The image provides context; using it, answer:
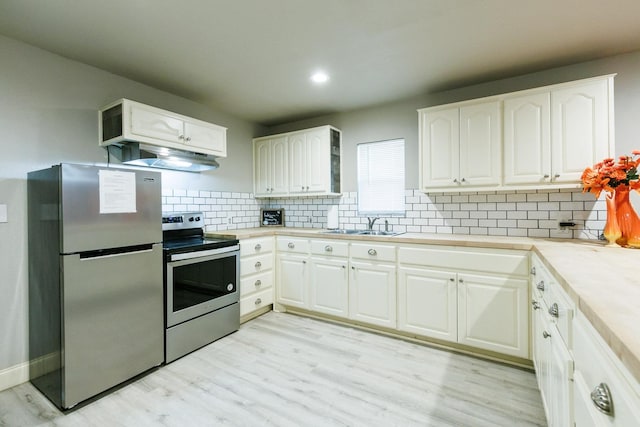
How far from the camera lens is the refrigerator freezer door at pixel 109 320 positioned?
185 cm

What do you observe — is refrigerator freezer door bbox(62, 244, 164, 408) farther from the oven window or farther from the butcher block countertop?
the butcher block countertop

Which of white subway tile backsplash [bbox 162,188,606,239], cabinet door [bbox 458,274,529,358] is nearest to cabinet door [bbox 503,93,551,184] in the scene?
white subway tile backsplash [bbox 162,188,606,239]

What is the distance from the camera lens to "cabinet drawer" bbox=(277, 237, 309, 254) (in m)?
3.26

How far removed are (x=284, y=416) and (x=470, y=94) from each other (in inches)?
122

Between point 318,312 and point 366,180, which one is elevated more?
point 366,180

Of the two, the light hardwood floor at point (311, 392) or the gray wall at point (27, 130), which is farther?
the gray wall at point (27, 130)

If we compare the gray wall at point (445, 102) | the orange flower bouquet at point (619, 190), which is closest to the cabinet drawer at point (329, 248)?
the gray wall at point (445, 102)

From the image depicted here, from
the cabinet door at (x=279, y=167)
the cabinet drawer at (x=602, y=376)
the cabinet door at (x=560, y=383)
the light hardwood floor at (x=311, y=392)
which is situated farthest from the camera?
the cabinet door at (x=279, y=167)

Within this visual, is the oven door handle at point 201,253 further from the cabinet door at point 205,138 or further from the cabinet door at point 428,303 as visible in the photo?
the cabinet door at point 428,303

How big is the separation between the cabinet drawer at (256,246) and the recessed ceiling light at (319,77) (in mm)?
1675

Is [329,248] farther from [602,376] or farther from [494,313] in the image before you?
[602,376]

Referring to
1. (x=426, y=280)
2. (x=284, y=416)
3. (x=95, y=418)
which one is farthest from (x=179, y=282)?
(x=426, y=280)

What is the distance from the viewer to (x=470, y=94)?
294 cm

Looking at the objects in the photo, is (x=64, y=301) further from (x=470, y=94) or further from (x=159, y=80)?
(x=470, y=94)
